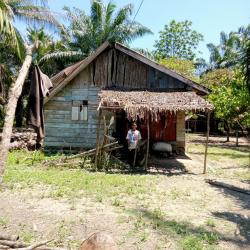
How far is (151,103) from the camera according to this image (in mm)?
13625

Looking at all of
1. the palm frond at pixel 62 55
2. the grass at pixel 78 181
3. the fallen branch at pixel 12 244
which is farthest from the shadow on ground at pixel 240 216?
the palm frond at pixel 62 55

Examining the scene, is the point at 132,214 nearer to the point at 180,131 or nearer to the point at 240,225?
the point at 240,225

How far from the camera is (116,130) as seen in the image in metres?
16.8

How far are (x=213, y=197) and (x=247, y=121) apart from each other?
1393cm

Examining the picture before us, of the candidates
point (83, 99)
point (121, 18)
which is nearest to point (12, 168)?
point (83, 99)

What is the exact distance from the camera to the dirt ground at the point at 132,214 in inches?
247

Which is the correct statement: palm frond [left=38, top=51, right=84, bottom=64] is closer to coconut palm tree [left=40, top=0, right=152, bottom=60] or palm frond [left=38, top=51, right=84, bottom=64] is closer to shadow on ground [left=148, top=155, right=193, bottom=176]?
coconut palm tree [left=40, top=0, right=152, bottom=60]

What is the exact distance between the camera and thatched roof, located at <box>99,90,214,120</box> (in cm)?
1316

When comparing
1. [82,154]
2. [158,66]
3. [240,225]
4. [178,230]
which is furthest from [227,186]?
[158,66]

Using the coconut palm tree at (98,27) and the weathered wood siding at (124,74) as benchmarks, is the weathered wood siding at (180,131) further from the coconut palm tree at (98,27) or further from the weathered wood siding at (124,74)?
the coconut palm tree at (98,27)

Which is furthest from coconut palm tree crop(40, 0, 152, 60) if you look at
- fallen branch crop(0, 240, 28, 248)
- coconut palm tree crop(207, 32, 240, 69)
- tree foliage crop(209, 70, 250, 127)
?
fallen branch crop(0, 240, 28, 248)

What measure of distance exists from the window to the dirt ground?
258 inches

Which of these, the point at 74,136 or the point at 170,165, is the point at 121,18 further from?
the point at 170,165

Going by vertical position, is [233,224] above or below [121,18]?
below
